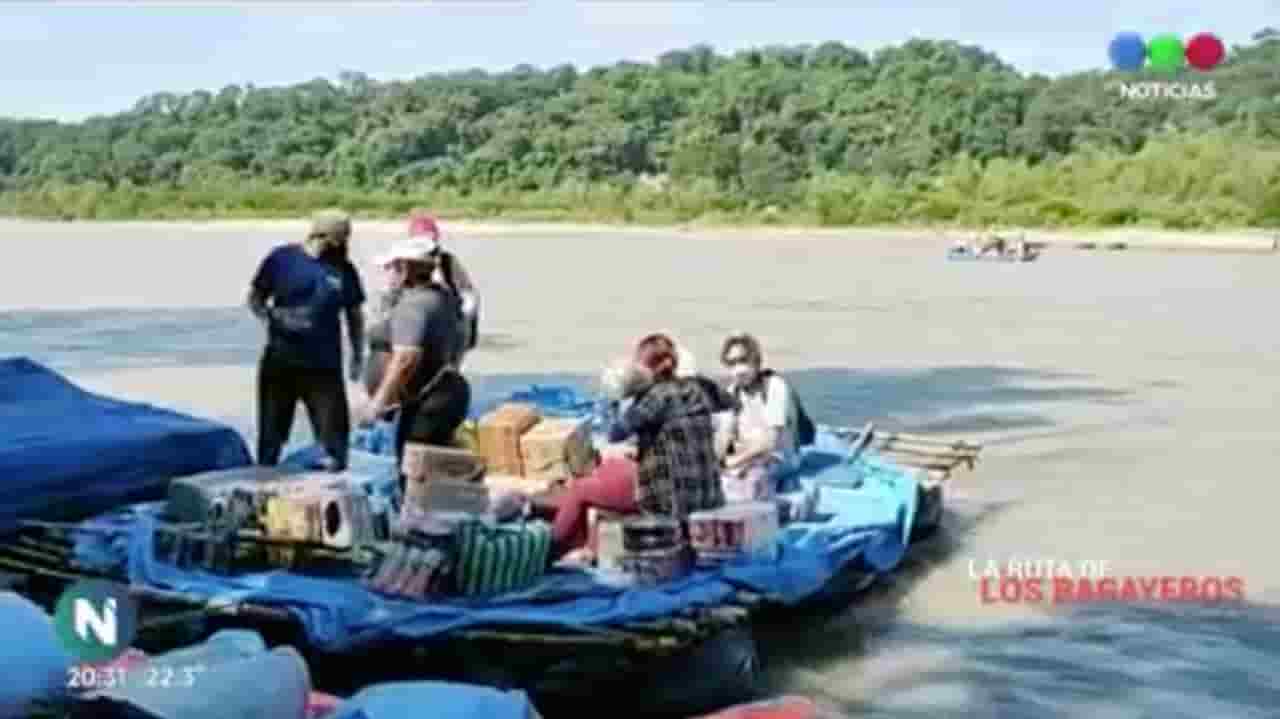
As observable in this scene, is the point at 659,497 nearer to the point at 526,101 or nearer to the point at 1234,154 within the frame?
the point at 1234,154

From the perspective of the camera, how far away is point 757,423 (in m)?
9.29

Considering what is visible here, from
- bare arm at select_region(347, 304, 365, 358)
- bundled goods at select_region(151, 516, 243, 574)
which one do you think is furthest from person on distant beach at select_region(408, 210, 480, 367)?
bundled goods at select_region(151, 516, 243, 574)

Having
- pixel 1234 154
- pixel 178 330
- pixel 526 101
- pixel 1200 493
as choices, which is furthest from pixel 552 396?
pixel 526 101

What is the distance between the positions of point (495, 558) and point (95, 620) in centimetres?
151

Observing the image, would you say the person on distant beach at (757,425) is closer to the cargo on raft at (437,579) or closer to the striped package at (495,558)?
the cargo on raft at (437,579)

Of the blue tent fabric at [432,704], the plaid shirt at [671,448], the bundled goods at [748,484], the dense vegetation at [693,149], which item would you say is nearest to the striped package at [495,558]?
the plaid shirt at [671,448]

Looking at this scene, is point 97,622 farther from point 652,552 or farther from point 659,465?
point 659,465

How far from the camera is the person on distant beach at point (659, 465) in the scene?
7730mm

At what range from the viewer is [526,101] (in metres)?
61.0

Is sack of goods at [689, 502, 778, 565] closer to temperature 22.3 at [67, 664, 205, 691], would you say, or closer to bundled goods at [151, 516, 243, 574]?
bundled goods at [151, 516, 243, 574]

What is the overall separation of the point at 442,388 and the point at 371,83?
168ft

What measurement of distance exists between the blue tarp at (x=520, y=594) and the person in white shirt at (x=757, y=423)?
44 cm

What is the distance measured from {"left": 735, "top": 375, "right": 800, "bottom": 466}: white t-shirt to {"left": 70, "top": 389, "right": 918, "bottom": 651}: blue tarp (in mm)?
718

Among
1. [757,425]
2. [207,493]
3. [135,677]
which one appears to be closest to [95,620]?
[135,677]
